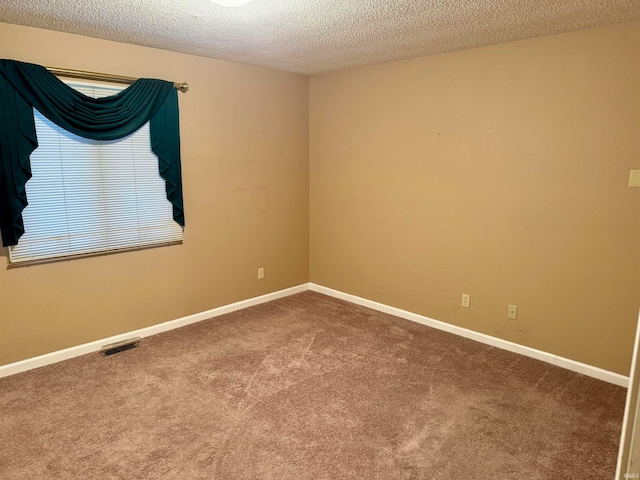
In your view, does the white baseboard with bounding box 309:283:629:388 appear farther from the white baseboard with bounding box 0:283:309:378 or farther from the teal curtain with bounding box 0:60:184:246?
the teal curtain with bounding box 0:60:184:246

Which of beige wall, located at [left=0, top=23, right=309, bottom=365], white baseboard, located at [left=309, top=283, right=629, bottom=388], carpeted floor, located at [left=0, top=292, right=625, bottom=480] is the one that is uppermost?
beige wall, located at [left=0, top=23, right=309, bottom=365]

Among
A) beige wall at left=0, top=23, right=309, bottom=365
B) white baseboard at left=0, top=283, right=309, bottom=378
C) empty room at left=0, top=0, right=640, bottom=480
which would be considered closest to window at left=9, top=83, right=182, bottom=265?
empty room at left=0, top=0, right=640, bottom=480

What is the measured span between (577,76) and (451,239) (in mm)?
1453

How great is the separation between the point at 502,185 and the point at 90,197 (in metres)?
3.10

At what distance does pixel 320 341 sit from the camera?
11.2ft

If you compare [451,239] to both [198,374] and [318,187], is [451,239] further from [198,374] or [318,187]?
[198,374]

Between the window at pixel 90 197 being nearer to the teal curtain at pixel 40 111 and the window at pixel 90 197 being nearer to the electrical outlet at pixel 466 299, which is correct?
the teal curtain at pixel 40 111

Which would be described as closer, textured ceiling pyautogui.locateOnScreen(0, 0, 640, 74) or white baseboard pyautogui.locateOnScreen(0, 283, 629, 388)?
textured ceiling pyautogui.locateOnScreen(0, 0, 640, 74)

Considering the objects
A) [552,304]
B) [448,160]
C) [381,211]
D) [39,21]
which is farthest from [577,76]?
[39,21]

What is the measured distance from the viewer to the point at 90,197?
3.07 metres

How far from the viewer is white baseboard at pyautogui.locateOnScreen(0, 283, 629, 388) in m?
2.87

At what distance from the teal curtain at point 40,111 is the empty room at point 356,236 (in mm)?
13

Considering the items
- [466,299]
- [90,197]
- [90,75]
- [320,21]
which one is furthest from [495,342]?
[90,75]

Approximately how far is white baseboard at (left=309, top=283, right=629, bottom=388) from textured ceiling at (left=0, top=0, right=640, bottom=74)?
225 cm
